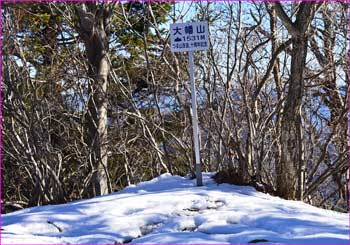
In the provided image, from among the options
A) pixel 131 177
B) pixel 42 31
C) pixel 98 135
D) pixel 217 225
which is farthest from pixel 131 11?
pixel 217 225

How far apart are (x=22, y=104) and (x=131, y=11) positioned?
120 inches

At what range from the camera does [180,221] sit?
387 cm

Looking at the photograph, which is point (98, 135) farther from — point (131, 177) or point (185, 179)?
point (185, 179)

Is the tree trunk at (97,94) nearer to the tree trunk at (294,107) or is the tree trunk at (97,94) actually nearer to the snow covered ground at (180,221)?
the snow covered ground at (180,221)

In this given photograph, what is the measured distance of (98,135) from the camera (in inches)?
301

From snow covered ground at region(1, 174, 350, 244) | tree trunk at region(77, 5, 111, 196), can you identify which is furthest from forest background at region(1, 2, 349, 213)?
snow covered ground at region(1, 174, 350, 244)

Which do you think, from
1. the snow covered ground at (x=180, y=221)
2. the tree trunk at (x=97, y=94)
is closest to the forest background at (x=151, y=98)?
the tree trunk at (x=97, y=94)

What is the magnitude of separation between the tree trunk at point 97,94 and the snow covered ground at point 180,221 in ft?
9.84

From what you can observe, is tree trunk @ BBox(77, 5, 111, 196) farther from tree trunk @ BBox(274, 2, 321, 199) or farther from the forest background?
tree trunk @ BBox(274, 2, 321, 199)

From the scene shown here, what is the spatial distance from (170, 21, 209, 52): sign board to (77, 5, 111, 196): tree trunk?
2743 millimetres

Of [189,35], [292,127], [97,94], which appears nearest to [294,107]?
[292,127]

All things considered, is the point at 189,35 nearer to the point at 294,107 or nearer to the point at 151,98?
the point at 294,107

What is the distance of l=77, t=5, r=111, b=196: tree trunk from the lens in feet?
24.4

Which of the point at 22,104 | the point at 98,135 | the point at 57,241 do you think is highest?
the point at 22,104
